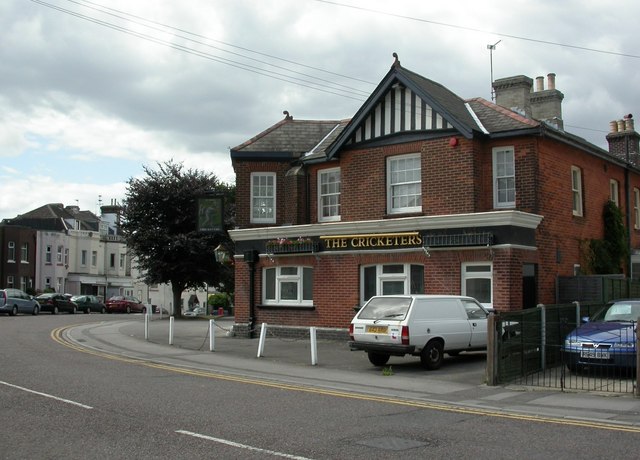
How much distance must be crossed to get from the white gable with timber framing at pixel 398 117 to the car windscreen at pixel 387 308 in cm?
727

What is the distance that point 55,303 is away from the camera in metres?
48.2

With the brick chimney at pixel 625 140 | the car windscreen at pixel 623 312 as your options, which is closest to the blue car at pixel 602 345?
the car windscreen at pixel 623 312

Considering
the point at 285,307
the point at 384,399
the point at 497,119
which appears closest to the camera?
the point at 384,399

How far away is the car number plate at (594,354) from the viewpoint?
12828 mm

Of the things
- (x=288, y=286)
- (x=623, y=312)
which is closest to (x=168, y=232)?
(x=288, y=286)

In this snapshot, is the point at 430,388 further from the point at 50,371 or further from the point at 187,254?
the point at 187,254

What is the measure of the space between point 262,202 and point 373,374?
1160 centimetres

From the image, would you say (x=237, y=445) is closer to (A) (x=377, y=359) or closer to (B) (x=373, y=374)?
(B) (x=373, y=374)

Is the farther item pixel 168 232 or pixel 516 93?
pixel 168 232

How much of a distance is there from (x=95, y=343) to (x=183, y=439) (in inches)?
610

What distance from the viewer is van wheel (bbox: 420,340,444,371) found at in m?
15.0

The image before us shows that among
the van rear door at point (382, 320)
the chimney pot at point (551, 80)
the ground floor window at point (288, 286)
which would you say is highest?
the chimney pot at point (551, 80)

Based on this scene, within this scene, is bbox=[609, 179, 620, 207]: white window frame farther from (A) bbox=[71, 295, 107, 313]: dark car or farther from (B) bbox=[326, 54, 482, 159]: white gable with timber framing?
(A) bbox=[71, 295, 107, 313]: dark car

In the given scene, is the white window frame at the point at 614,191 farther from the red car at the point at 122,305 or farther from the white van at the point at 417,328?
the red car at the point at 122,305
